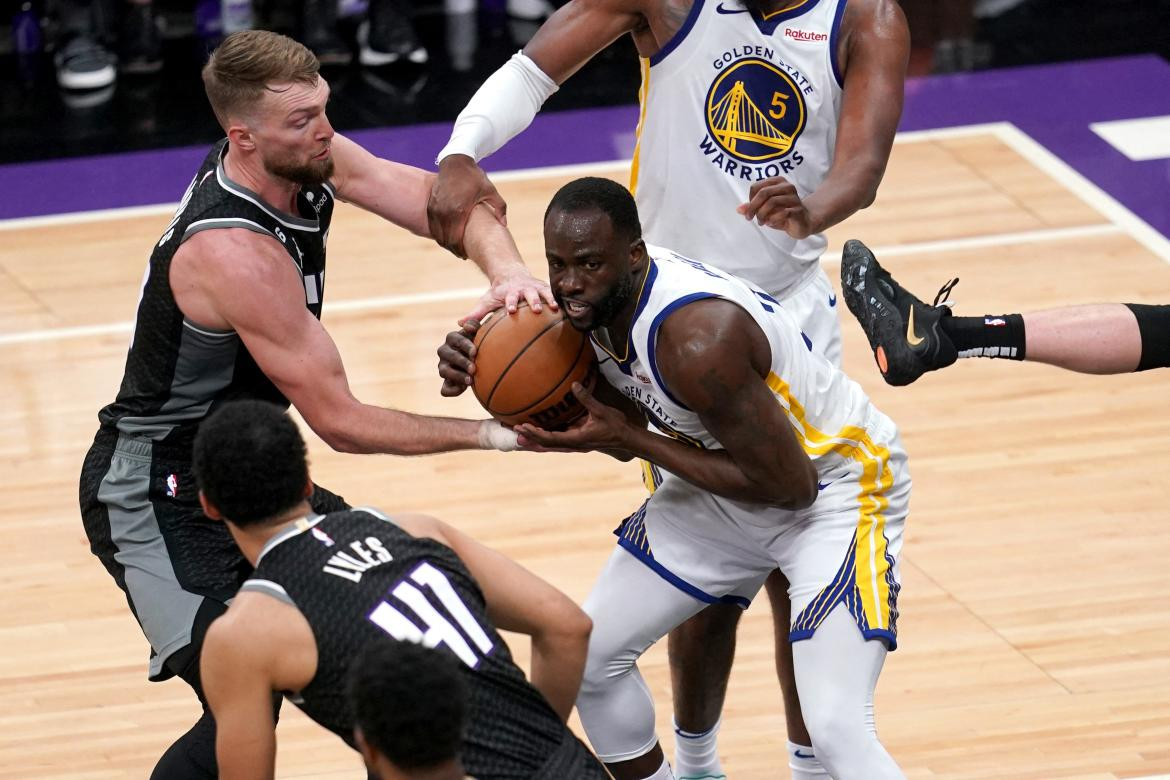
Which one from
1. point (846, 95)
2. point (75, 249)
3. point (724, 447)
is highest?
point (846, 95)

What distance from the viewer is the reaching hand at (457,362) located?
167 inches

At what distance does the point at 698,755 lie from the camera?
4.99 metres

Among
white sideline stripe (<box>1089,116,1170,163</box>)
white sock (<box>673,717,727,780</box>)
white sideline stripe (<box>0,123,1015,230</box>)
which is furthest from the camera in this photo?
white sideline stripe (<box>1089,116,1170,163</box>)

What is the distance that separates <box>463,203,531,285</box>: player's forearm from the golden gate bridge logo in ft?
2.07

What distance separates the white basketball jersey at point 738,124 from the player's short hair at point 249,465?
170cm

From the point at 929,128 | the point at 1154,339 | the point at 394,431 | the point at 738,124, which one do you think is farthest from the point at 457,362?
the point at 929,128

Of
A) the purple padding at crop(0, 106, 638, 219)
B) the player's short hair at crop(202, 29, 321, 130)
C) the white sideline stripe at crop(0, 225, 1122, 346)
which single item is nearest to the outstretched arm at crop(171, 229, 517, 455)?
the player's short hair at crop(202, 29, 321, 130)

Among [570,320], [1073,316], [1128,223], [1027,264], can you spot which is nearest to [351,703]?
[570,320]

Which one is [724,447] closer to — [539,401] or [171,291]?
[539,401]

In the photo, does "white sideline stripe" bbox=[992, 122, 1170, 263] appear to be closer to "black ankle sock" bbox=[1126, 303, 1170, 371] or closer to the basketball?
"black ankle sock" bbox=[1126, 303, 1170, 371]

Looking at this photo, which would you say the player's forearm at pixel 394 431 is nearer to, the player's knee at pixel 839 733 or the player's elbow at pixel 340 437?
the player's elbow at pixel 340 437

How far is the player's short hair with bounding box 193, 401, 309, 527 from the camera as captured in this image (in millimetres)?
3408

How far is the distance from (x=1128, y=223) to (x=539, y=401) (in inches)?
222

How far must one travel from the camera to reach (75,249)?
904 centimetres
